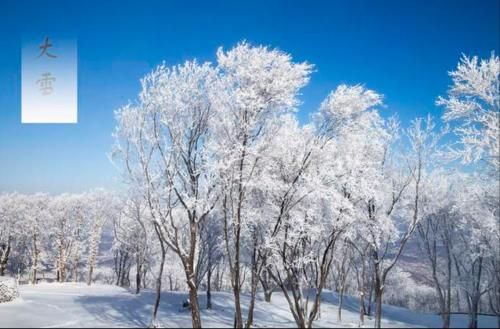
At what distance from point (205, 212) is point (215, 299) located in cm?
1674

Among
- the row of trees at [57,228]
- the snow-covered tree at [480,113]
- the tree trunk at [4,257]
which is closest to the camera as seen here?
the snow-covered tree at [480,113]

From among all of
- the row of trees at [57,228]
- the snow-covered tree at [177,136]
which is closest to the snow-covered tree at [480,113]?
the snow-covered tree at [177,136]

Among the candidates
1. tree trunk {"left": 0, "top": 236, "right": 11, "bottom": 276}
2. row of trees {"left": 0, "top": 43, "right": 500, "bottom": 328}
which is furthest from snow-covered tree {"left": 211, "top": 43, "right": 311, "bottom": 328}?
tree trunk {"left": 0, "top": 236, "right": 11, "bottom": 276}

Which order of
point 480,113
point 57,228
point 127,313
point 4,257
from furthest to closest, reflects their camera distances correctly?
1. point 57,228
2. point 4,257
3. point 127,313
4. point 480,113

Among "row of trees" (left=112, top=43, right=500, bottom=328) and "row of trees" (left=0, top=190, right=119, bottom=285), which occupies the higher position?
"row of trees" (left=112, top=43, right=500, bottom=328)

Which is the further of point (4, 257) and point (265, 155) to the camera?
point (4, 257)

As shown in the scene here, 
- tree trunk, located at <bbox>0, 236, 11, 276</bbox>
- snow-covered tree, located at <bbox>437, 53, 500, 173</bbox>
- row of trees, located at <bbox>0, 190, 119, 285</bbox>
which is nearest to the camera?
snow-covered tree, located at <bbox>437, 53, 500, 173</bbox>

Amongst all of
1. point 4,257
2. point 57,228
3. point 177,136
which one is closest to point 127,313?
point 177,136

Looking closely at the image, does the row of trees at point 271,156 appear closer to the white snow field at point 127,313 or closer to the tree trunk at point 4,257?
the white snow field at point 127,313

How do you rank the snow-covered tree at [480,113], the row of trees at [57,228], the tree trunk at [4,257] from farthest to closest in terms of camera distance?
the row of trees at [57,228], the tree trunk at [4,257], the snow-covered tree at [480,113]

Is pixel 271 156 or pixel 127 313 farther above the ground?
pixel 271 156

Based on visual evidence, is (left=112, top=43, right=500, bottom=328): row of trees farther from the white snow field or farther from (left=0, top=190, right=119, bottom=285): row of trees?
(left=0, top=190, right=119, bottom=285): row of trees

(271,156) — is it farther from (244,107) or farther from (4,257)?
(4,257)

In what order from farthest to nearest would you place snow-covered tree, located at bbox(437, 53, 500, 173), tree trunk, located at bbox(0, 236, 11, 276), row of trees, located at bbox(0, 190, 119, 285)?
1. row of trees, located at bbox(0, 190, 119, 285)
2. tree trunk, located at bbox(0, 236, 11, 276)
3. snow-covered tree, located at bbox(437, 53, 500, 173)
